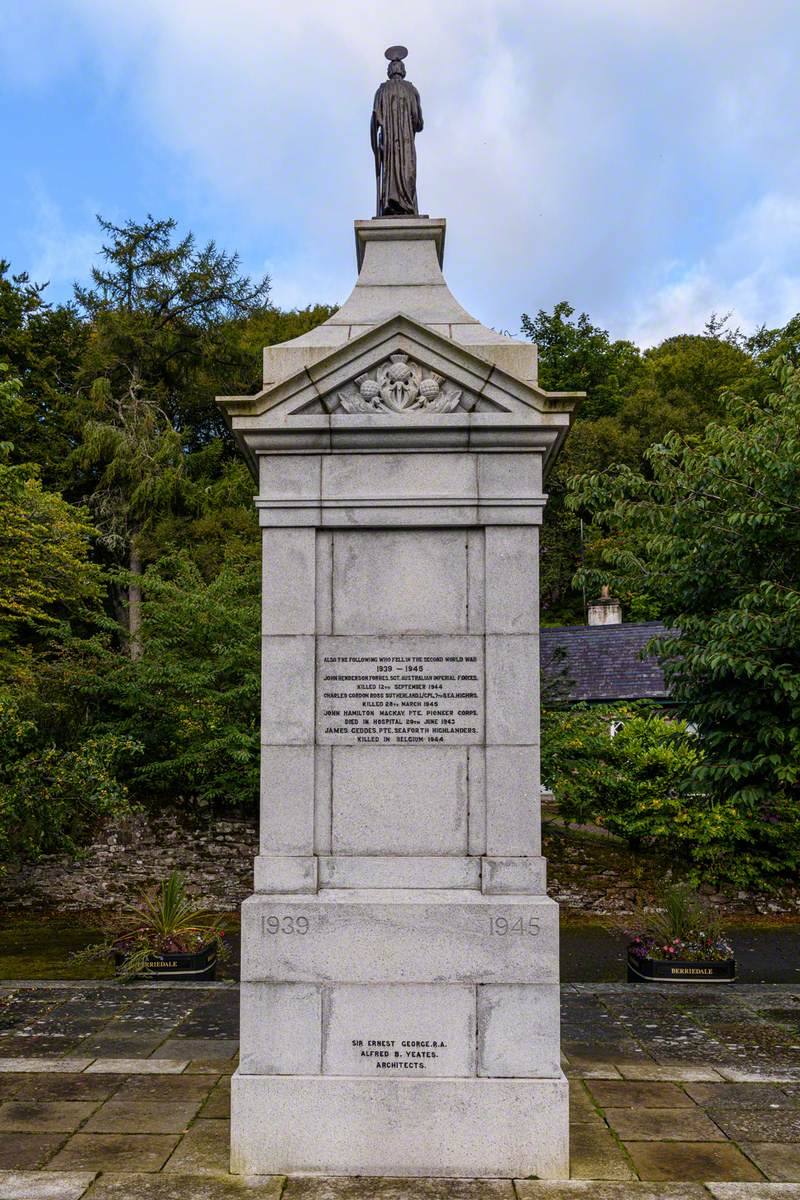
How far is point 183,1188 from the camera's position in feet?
17.4

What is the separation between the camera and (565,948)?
14.7 metres

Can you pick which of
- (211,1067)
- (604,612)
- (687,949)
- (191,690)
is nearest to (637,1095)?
(211,1067)

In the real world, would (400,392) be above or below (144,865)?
above

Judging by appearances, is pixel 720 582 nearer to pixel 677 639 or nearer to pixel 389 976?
pixel 677 639

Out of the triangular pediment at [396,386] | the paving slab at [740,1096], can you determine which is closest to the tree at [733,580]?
the paving slab at [740,1096]

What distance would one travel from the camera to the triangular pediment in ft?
19.8

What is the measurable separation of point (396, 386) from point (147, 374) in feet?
94.5

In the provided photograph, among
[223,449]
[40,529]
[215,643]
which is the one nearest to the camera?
[215,643]

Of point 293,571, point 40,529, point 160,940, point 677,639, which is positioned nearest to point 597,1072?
point 677,639

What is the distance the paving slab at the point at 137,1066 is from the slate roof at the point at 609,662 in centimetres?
2153

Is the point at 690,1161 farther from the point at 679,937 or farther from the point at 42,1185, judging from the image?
the point at 679,937

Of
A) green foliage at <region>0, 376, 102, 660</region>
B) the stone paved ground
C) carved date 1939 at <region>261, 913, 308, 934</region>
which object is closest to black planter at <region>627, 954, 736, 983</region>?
the stone paved ground

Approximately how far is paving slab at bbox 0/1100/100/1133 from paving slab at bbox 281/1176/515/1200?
164cm

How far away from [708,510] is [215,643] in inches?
415
